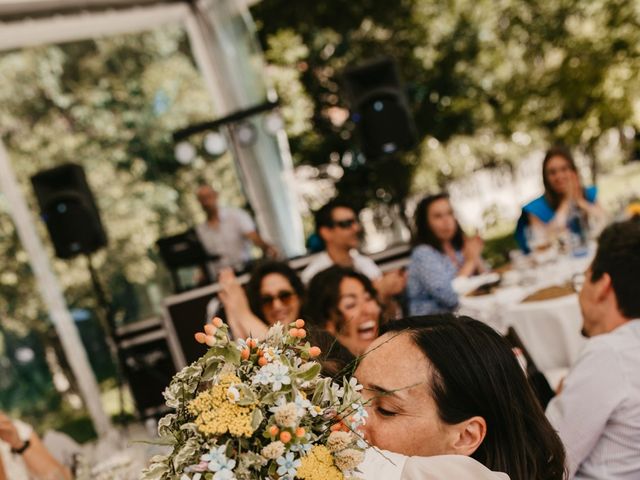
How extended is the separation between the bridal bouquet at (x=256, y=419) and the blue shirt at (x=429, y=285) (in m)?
2.70

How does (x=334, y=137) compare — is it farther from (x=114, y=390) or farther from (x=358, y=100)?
(x=114, y=390)

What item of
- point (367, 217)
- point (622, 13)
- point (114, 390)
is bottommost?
point (114, 390)

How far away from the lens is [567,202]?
4.50m

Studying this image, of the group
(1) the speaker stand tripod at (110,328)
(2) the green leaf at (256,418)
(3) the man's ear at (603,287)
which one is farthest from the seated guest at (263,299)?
(1) the speaker stand tripod at (110,328)

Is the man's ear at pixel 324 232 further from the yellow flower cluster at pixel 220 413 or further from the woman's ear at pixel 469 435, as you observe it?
the yellow flower cluster at pixel 220 413

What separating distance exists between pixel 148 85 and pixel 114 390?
12.5ft

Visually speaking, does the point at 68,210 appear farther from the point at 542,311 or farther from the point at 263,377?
the point at 263,377

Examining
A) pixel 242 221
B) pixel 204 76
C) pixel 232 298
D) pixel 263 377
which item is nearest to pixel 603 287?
pixel 263 377

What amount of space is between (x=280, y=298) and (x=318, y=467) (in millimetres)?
2244

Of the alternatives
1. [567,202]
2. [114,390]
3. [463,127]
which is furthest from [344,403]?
[463,127]

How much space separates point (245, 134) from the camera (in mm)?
7340

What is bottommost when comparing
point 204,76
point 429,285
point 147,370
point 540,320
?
point 147,370

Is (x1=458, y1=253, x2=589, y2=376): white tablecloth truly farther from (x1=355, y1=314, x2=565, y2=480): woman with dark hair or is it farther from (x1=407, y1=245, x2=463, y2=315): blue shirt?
(x1=355, y1=314, x2=565, y2=480): woman with dark hair

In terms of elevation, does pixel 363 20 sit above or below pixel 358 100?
above
